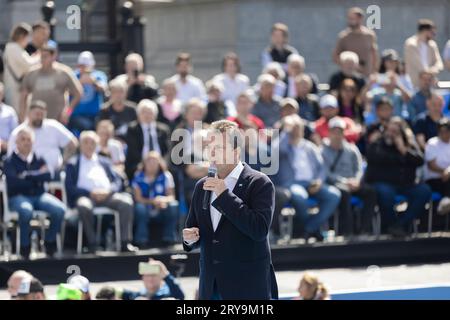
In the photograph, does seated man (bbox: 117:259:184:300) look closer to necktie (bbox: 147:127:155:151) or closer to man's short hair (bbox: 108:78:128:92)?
necktie (bbox: 147:127:155:151)

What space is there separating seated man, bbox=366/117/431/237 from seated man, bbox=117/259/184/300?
4.37m

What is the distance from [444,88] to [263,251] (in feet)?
36.5

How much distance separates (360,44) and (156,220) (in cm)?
463

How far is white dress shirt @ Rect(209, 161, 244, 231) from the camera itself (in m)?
7.38

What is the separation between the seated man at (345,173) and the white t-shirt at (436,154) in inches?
33.9

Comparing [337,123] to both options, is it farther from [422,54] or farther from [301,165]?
[422,54]

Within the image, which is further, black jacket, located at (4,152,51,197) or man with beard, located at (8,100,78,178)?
man with beard, located at (8,100,78,178)

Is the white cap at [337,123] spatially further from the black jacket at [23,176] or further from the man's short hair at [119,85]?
the black jacket at [23,176]

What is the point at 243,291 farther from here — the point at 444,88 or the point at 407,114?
the point at 444,88

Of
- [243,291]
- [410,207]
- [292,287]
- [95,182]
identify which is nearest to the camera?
[243,291]

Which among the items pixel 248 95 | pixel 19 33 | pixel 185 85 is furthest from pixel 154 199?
pixel 19 33

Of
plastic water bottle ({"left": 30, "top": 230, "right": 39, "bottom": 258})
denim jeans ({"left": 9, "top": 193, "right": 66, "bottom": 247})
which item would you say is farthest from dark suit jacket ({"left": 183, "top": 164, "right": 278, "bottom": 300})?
plastic water bottle ({"left": 30, "top": 230, "right": 39, "bottom": 258})

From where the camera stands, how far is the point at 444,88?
18.1 metres
